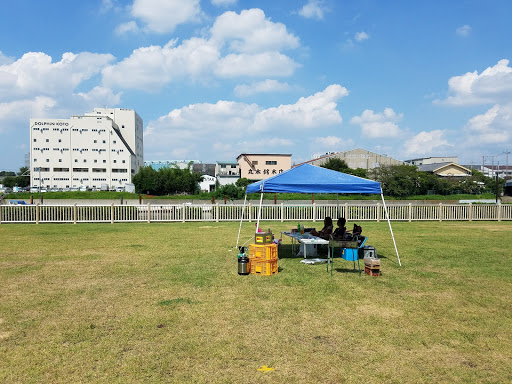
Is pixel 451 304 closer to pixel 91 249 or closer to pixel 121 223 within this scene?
pixel 91 249

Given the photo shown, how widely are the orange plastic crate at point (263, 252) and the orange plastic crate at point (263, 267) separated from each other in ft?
0.28

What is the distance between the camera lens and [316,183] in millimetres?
10000

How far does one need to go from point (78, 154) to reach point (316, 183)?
79465mm

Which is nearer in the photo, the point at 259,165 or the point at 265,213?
the point at 265,213

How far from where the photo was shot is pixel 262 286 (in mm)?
7250

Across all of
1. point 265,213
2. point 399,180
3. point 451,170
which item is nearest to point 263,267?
point 265,213

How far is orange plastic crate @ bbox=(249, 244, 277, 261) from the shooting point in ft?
26.3

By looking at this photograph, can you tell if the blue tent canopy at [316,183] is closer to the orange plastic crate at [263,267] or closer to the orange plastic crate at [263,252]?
the orange plastic crate at [263,252]

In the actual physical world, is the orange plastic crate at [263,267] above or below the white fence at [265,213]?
below

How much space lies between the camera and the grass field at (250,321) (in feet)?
12.9

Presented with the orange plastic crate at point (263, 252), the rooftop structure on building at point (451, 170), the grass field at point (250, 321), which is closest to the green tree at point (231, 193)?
the grass field at point (250, 321)

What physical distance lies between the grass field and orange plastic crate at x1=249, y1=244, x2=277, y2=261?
17.6 inches

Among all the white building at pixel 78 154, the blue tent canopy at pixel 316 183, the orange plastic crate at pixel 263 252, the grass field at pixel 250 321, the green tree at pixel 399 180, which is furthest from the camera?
the white building at pixel 78 154

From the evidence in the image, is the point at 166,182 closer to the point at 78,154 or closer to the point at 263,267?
the point at 78,154
